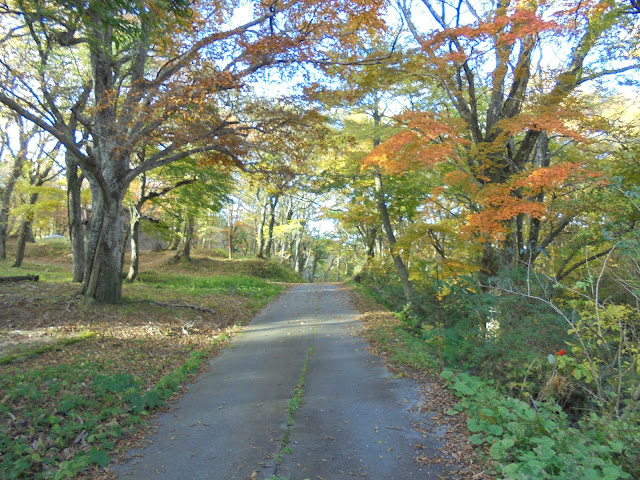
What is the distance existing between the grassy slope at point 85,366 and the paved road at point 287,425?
0.41 metres

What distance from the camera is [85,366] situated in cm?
543

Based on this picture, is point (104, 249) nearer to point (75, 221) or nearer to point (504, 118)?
point (75, 221)

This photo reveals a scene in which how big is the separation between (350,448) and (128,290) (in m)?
10.5

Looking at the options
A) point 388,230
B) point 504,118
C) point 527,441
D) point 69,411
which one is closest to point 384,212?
point 388,230

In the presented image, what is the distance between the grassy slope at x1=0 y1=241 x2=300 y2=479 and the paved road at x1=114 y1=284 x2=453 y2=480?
0.41m

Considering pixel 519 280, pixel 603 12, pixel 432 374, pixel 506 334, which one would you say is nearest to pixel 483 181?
pixel 519 280

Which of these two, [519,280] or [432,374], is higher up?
[519,280]

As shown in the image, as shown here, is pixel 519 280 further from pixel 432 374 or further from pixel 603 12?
pixel 603 12

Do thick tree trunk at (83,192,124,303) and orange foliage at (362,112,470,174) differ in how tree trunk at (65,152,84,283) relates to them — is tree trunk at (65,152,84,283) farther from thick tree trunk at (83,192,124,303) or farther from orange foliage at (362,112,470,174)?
orange foliage at (362,112,470,174)

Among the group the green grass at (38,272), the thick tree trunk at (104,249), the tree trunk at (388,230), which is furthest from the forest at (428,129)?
the green grass at (38,272)

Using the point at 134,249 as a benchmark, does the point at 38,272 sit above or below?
below

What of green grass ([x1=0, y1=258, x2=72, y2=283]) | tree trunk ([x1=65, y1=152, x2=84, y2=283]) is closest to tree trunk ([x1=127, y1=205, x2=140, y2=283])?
green grass ([x1=0, y1=258, x2=72, y2=283])

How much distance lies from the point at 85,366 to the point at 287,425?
10.3ft

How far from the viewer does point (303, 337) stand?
845cm
